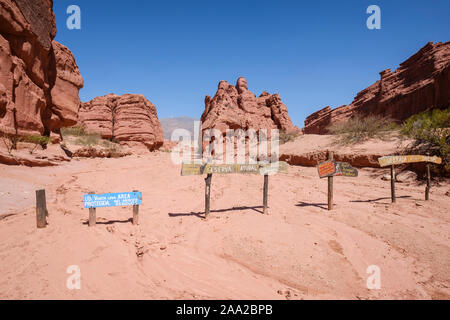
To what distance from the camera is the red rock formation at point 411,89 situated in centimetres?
2105

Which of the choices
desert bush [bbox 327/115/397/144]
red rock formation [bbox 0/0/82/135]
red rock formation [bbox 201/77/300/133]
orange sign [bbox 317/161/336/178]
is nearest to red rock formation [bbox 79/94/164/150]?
red rock formation [bbox 201/77/300/133]

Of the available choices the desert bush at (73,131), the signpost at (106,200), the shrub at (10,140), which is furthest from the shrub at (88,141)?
the signpost at (106,200)

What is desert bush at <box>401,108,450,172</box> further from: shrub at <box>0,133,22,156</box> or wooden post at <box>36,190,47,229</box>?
shrub at <box>0,133,22,156</box>

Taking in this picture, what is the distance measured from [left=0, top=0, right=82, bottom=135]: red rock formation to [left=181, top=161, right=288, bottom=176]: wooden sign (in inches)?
343

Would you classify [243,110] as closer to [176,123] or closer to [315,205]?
[315,205]

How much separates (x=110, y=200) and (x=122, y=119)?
22.4 m

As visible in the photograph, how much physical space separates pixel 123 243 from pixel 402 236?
234 inches

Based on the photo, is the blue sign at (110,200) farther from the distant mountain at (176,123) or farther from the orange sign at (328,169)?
the distant mountain at (176,123)

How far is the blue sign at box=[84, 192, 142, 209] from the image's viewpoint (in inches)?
174

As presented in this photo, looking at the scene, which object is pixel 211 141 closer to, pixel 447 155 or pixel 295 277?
pixel 447 155

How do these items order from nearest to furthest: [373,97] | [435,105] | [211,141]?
[435,105] → [211,141] → [373,97]
